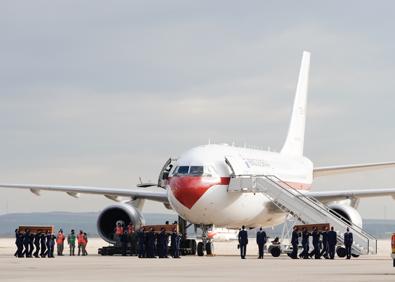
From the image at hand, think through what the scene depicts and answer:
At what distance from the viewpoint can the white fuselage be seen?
45.1 meters

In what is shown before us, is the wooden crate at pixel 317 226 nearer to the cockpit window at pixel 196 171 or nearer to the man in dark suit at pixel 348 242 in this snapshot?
the man in dark suit at pixel 348 242

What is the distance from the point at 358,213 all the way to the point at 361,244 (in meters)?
4.23

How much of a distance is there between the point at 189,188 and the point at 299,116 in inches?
856

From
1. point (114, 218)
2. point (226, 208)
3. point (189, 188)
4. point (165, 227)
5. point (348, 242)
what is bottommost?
point (348, 242)

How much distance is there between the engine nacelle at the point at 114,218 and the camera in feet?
165

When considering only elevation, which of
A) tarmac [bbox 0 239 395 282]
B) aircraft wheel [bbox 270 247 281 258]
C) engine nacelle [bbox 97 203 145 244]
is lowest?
tarmac [bbox 0 239 395 282]

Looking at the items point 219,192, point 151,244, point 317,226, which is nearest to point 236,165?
point 219,192

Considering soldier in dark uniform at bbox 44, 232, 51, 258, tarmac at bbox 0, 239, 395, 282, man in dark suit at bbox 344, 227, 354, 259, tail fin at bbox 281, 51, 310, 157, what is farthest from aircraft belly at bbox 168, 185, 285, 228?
tail fin at bbox 281, 51, 310, 157

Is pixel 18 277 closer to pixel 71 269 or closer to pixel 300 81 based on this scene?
pixel 71 269

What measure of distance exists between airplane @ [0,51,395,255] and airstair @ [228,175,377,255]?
24.4 inches

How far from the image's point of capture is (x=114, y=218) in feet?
167

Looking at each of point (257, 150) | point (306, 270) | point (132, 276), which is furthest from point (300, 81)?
point (132, 276)

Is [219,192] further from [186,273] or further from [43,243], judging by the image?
[186,273]

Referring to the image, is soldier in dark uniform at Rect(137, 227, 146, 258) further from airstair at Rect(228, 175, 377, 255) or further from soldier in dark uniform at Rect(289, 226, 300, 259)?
soldier in dark uniform at Rect(289, 226, 300, 259)
